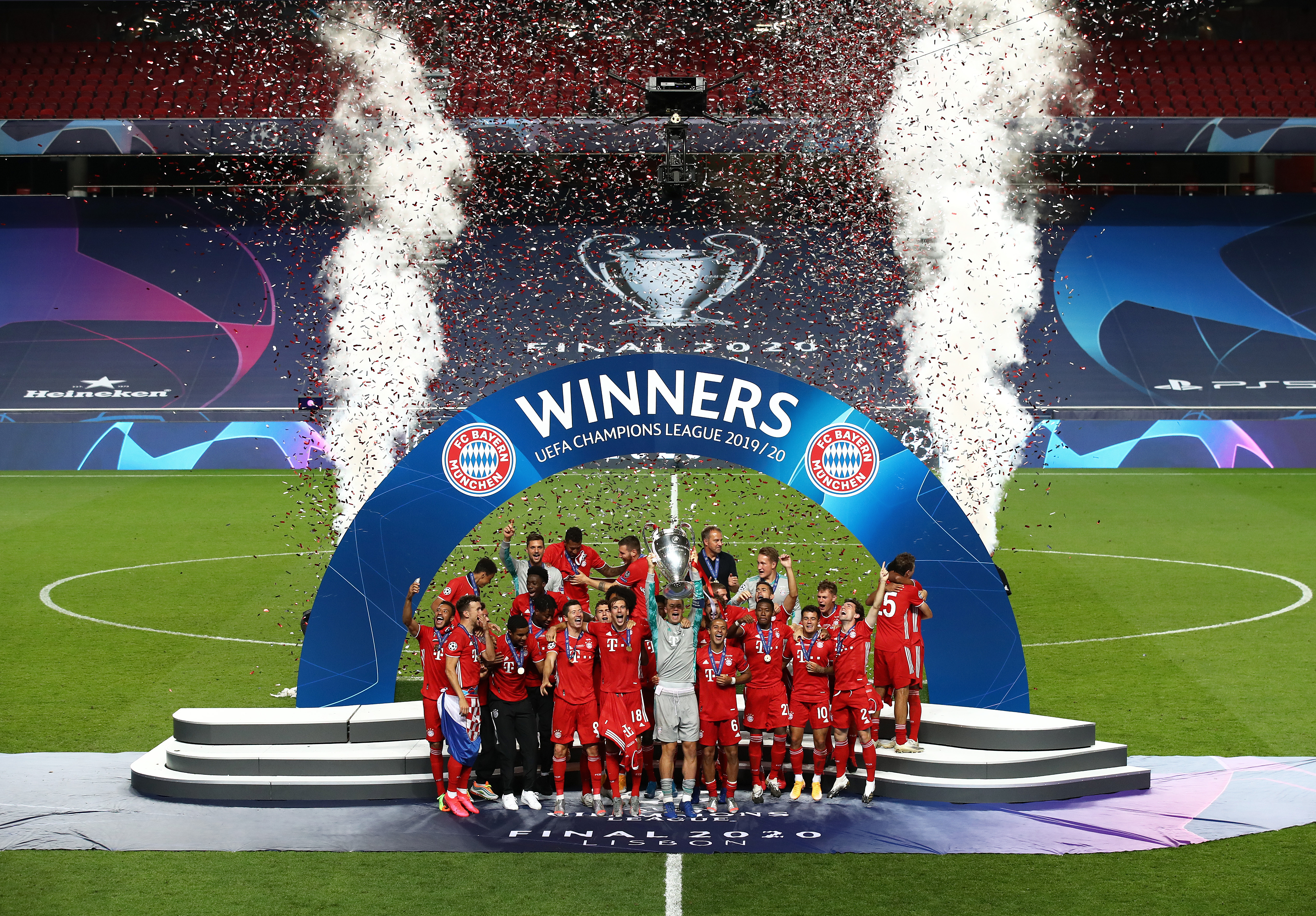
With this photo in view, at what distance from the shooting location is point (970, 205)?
1888cm

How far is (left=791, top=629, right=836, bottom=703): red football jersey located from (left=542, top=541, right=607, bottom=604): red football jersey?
2267 mm

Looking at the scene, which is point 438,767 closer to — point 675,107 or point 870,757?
point 870,757

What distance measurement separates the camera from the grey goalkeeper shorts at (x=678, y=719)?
8953 millimetres

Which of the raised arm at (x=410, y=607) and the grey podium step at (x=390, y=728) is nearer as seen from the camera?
the grey podium step at (x=390, y=728)

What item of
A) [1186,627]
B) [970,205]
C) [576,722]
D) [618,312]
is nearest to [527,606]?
[576,722]

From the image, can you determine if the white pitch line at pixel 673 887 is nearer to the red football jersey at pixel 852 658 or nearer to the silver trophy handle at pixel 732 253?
the red football jersey at pixel 852 658

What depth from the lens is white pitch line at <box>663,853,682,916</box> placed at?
726 cm

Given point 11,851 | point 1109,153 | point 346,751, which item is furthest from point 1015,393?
point 11,851

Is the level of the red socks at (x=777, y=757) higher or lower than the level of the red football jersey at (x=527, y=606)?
lower

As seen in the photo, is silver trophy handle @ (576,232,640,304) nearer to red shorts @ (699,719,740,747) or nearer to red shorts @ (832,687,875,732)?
red shorts @ (832,687,875,732)

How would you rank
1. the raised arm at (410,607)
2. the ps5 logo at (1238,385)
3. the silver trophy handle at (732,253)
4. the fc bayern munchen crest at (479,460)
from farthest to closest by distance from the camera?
the silver trophy handle at (732,253), the ps5 logo at (1238,385), the fc bayern munchen crest at (479,460), the raised arm at (410,607)

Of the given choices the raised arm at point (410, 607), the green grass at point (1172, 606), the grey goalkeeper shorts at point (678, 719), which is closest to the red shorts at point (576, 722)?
the grey goalkeeper shorts at point (678, 719)

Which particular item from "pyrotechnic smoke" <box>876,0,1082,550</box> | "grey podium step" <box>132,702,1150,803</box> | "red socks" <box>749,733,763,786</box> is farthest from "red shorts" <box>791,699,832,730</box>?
"pyrotechnic smoke" <box>876,0,1082,550</box>

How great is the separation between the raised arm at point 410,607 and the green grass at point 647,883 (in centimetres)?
230
